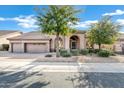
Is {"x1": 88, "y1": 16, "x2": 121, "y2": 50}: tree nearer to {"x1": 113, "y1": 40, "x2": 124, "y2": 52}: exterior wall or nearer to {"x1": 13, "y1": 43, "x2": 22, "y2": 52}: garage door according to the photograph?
{"x1": 113, "y1": 40, "x2": 124, "y2": 52}: exterior wall

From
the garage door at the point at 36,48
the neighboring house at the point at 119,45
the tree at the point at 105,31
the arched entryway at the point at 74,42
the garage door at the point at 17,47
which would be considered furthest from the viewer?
the arched entryway at the point at 74,42

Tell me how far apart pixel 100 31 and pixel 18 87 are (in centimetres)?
1520

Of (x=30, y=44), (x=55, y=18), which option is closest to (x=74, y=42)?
(x=30, y=44)

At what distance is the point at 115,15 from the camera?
21.8 m

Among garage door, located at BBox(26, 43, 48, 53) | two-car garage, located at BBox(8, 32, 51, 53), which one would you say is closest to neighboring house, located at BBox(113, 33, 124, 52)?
two-car garage, located at BBox(8, 32, 51, 53)

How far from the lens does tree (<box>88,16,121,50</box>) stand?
67.0 feet

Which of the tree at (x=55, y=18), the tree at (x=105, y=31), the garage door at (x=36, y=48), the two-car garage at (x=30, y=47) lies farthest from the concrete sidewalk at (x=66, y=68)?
the garage door at (x=36, y=48)

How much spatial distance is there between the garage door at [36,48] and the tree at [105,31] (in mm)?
9557

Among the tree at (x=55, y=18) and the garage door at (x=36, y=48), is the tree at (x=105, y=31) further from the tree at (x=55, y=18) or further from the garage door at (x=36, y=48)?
the garage door at (x=36, y=48)

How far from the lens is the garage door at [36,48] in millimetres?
28291

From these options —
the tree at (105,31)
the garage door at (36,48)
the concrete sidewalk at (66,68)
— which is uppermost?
the tree at (105,31)

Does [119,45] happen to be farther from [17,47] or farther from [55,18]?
[17,47]
